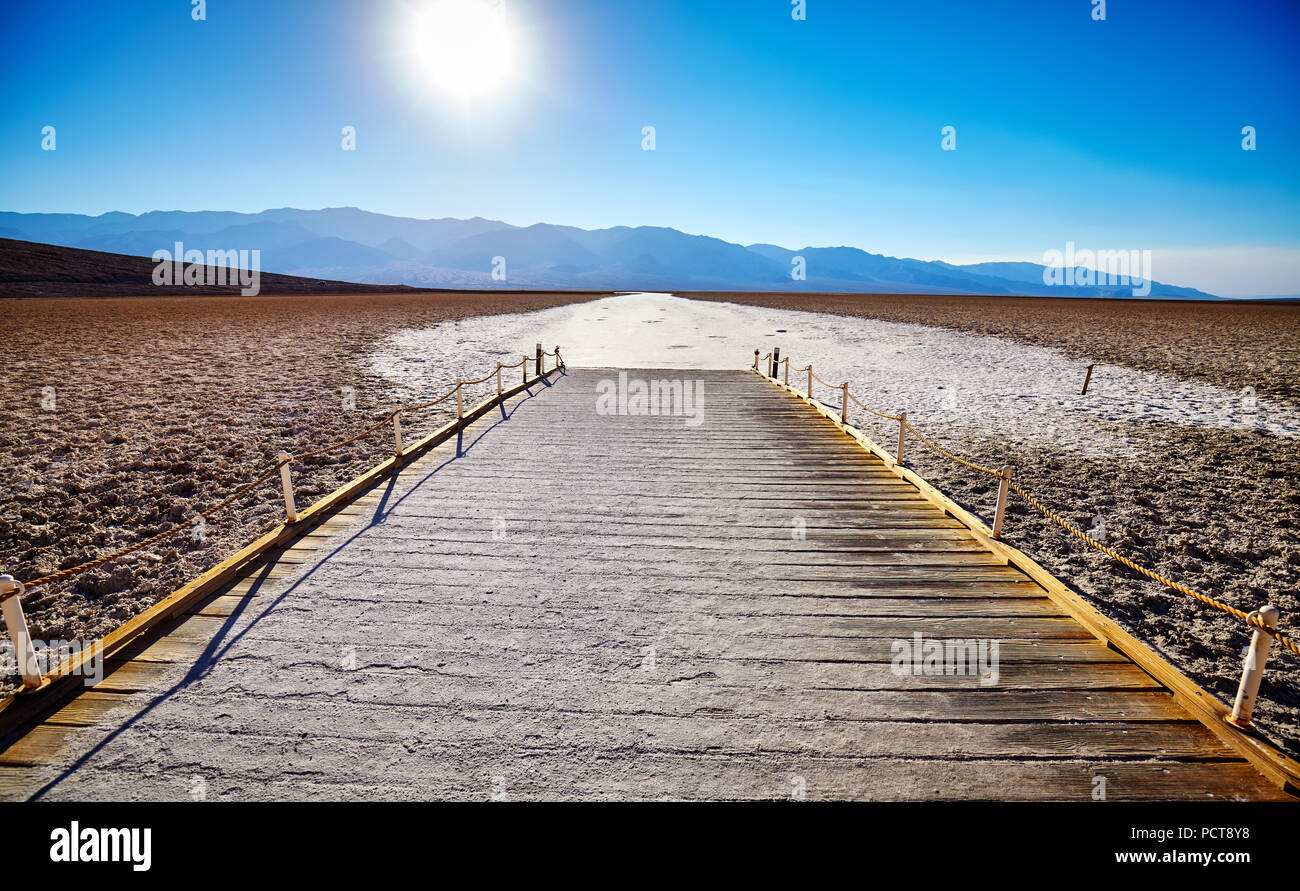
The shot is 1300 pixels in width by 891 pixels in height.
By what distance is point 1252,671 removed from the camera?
136 inches

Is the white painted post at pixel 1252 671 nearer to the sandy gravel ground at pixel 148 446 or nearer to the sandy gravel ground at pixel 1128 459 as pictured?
the sandy gravel ground at pixel 1128 459

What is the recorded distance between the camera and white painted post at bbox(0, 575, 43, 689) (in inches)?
140

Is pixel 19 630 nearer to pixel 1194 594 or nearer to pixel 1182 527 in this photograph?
pixel 1194 594

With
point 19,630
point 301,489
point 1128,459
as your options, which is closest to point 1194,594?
point 19,630

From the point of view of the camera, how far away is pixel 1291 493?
945 cm

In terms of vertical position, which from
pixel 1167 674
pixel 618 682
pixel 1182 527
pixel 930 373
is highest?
pixel 930 373

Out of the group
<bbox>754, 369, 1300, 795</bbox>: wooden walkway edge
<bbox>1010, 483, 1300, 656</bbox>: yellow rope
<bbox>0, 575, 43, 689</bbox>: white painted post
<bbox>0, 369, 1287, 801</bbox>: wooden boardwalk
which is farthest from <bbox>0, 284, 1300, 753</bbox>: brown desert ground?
<bbox>0, 575, 43, 689</bbox>: white painted post

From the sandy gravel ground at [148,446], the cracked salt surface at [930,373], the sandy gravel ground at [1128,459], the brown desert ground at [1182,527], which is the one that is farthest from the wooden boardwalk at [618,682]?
the cracked salt surface at [930,373]

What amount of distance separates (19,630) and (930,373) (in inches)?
954
